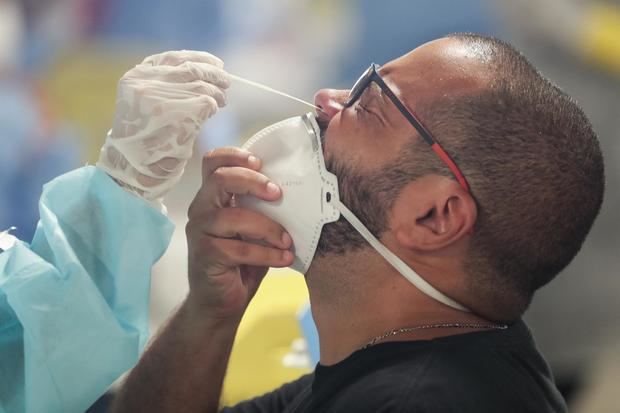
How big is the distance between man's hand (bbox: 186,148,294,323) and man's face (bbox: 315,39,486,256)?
0.28 feet

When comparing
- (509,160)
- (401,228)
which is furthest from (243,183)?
(509,160)

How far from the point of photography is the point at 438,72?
4.33 feet

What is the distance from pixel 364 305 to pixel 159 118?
436 millimetres

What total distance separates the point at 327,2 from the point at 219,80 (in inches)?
A: 77.9

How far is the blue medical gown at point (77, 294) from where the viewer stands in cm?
135

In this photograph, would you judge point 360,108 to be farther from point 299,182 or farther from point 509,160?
point 509,160

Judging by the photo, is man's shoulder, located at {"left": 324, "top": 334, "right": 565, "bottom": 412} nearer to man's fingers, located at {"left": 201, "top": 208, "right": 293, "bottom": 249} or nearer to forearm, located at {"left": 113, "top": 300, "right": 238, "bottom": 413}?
man's fingers, located at {"left": 201, "top": 208, "right": 293, "bottom": 249}

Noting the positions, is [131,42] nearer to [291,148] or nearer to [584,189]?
[291,148]

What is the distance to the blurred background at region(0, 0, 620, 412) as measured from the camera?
116 inches

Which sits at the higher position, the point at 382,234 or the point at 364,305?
the point at 382,234

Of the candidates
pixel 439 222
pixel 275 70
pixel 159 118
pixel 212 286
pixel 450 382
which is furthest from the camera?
pixel 275 70

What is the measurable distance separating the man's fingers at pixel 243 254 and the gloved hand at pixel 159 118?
133mm

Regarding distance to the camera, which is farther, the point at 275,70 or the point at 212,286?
the point at 275,70

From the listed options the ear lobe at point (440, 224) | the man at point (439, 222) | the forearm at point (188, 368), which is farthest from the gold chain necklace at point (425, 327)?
the forearm at point (188, 368)
